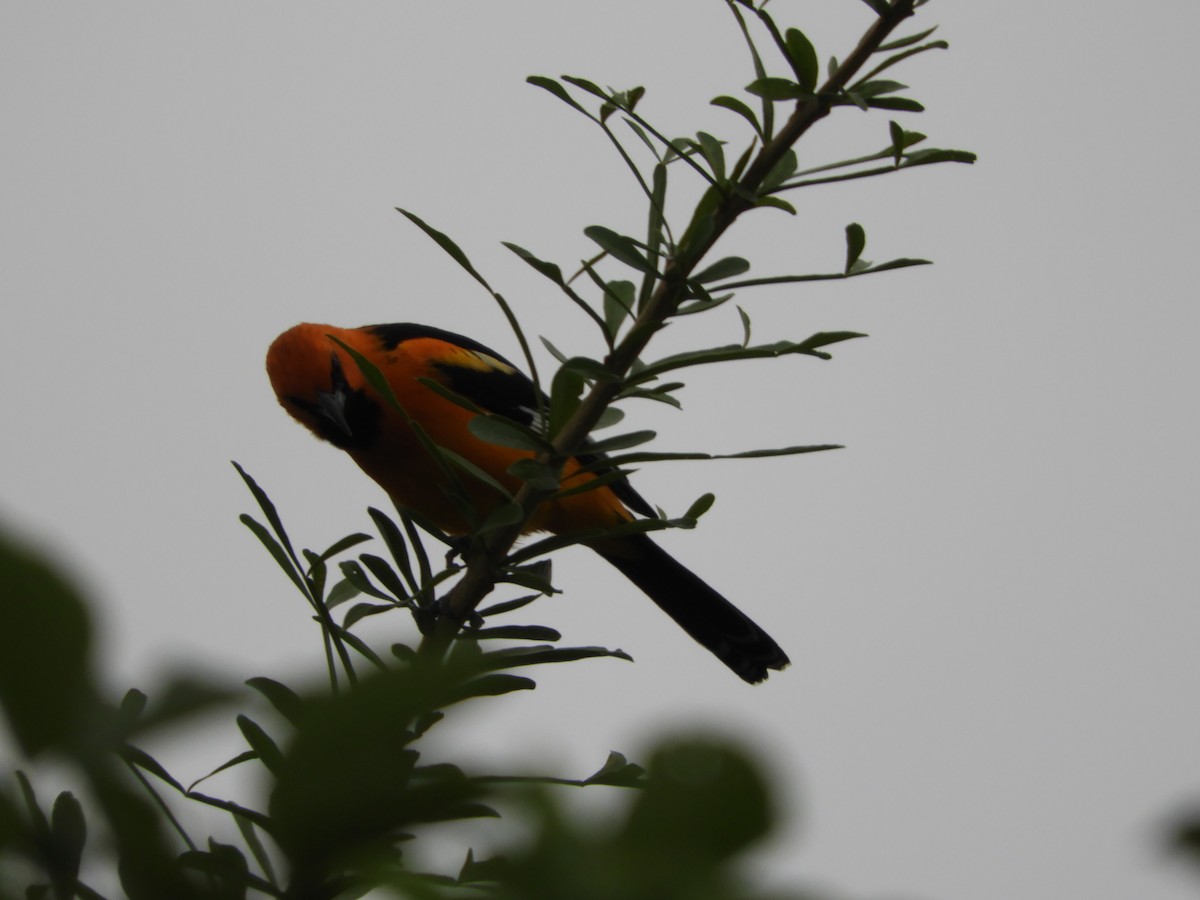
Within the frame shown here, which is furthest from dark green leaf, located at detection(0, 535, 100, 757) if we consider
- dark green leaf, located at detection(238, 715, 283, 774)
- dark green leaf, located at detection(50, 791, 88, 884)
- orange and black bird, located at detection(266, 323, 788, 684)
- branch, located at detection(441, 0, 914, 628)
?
orange and black bird, located at detection(266, 323, 788, 684)

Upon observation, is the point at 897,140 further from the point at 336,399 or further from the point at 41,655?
the point at 336,399

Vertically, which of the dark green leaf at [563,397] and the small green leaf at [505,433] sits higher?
the dark green leaf at [563,397]

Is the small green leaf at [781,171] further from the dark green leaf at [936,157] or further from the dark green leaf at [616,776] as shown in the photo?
the dark green leaf at [616,776]

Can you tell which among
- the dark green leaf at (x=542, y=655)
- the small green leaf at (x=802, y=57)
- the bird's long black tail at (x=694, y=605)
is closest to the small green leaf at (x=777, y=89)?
the small green leaf at (x=802, y=57)

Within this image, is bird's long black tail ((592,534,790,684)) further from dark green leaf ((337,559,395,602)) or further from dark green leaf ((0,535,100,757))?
dark green leaf ((0,535,100,757))

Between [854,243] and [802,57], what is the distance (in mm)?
253

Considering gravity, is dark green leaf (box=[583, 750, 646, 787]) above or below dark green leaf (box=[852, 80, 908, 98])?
below

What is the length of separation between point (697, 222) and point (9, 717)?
1288 mm

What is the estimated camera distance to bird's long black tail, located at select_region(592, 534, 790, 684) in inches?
169

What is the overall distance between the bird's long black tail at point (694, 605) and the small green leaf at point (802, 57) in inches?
114

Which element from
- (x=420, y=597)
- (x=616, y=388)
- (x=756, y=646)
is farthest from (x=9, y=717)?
(x=756, y=646)

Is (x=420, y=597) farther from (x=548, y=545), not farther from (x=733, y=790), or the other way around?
(x=733, y=790)

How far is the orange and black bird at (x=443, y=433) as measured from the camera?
12.2 feet

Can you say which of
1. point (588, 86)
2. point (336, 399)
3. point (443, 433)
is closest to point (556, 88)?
point (588, 86)
